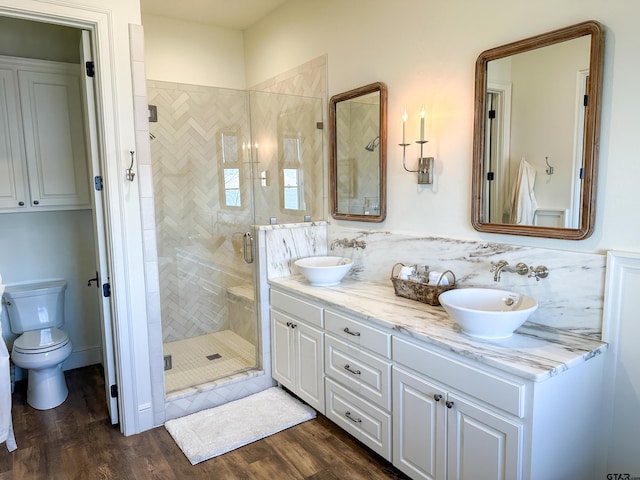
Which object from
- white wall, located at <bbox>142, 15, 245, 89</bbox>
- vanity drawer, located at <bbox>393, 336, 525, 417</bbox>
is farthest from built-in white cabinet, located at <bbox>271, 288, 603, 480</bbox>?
white wall, located at <bbox>142, 15, 245, 89</bbox>

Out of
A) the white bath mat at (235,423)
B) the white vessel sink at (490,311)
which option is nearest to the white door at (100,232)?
the white bath mat at (235,423)

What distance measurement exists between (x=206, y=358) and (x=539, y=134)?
8.93 ft

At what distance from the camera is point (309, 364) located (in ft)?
8.97

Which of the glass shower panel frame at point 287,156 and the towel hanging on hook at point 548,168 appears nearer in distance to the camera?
the towel hanging on hook at point 548,168

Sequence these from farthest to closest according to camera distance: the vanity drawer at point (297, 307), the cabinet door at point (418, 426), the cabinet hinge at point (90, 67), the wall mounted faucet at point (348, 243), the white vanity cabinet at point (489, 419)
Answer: the wall mounted faucet at point (348, 243), the vanity drawer at point (297, 307), the cabinet hinge at point (90, 67), the cabinet door at point (418, 426), the white vanity cabinet at point (489, 419)

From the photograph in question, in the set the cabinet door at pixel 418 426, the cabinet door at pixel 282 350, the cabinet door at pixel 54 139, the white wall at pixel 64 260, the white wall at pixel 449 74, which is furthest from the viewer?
the white wall at pixel 64 260

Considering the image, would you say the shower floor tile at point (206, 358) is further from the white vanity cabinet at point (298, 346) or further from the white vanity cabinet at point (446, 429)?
the white vanity cabinet at point (446, 429)

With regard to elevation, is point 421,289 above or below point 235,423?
above

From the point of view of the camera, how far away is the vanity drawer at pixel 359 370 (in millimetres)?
2174

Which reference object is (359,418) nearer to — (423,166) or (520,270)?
(520,270)

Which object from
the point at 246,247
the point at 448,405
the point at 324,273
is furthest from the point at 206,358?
the point at 448,405

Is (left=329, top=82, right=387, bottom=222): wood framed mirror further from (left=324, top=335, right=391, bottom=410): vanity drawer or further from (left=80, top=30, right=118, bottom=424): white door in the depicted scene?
(left=80, top=30, right=118, bottom=424): white door

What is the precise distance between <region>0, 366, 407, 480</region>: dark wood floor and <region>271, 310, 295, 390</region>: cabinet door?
375mm

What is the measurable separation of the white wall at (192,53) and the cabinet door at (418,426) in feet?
10.8
